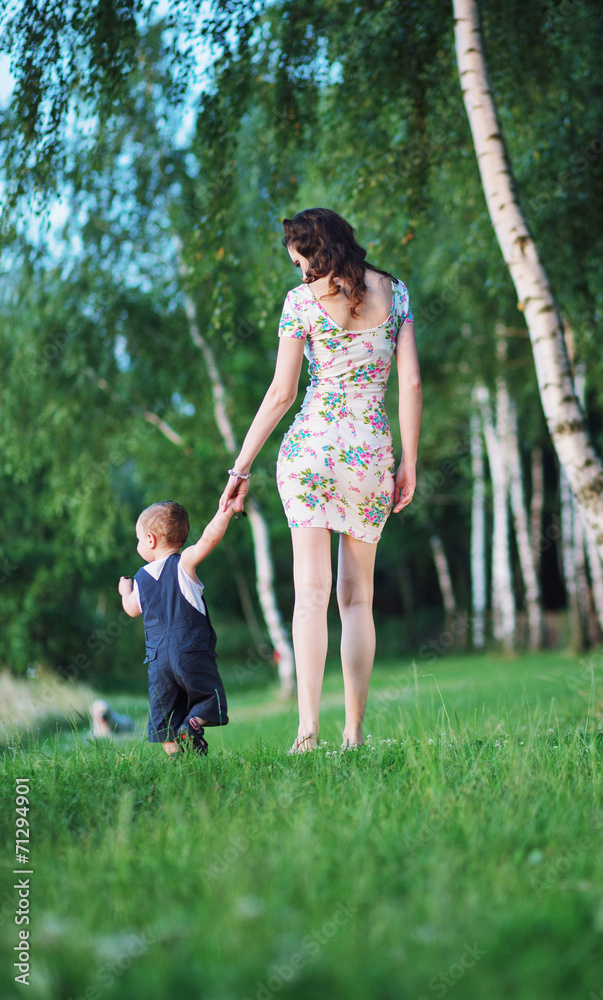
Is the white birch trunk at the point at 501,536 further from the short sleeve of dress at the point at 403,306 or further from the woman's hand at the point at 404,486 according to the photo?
the woman's hand at the point at 404,486

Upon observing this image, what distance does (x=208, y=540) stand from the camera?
3.47 meters

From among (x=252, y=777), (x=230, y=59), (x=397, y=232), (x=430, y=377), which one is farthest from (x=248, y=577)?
(x=252, y=777)

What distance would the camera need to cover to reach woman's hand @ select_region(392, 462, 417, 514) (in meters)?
3.75

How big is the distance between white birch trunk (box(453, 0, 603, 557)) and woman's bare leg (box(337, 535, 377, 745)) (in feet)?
6.29

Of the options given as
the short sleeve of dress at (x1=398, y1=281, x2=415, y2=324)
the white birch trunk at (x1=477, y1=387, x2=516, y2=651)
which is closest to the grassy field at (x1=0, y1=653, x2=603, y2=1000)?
the short sleeve of dress at (x1=398, y1=281, x2=415, y2=324)

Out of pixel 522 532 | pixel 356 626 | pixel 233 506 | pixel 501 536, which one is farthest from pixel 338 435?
pixel 501 536

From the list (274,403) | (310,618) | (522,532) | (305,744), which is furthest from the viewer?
(522,532)

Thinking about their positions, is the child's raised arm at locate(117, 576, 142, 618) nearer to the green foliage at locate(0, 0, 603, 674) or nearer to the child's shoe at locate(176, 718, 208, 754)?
the child's shoe at locate(176, 718, 208, 754)

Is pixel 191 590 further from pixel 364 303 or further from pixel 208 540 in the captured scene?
pixel 364 303

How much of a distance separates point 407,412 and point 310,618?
3.33 ft

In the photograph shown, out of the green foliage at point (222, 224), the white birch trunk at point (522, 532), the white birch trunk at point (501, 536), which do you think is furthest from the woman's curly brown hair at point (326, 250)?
the white birch trunk at point (501, 536)

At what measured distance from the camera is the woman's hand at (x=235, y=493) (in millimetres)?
3576

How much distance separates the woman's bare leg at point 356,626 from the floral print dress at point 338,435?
9 centimetres

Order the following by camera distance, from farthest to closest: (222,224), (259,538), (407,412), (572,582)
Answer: (572,582)
(259,538)
(222,224)
(407,412)
